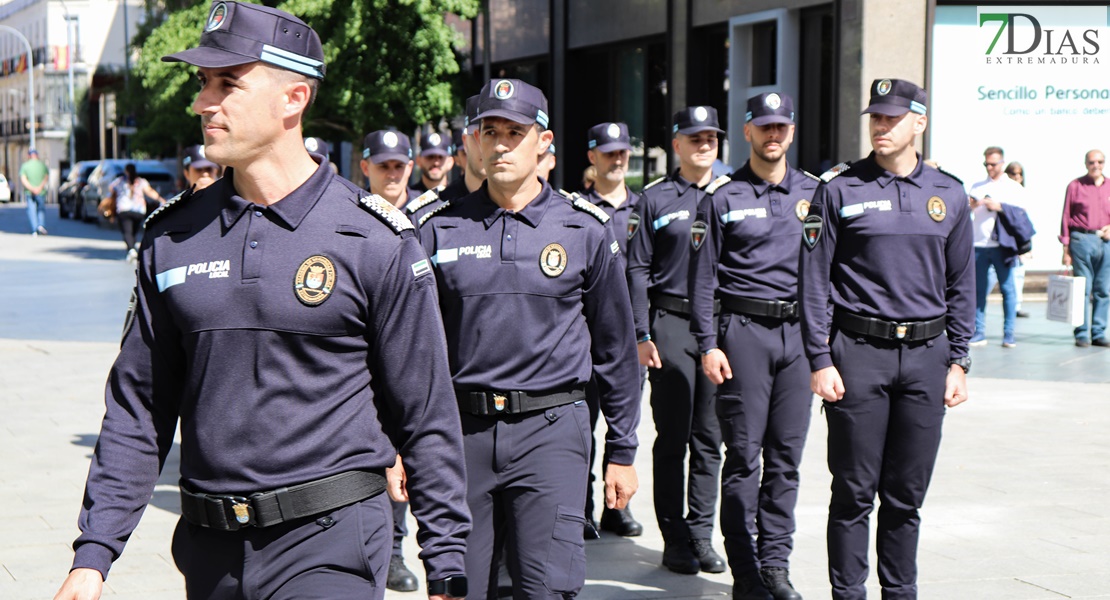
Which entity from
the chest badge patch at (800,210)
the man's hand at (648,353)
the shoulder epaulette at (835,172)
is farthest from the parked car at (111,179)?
the shoulder epaulette at (835,172)

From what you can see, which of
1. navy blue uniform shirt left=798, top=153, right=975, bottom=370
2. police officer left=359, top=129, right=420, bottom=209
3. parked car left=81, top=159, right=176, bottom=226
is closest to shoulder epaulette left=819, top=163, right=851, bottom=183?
navy blue uniform shirt left=798, top=153, right=975, bottom=370

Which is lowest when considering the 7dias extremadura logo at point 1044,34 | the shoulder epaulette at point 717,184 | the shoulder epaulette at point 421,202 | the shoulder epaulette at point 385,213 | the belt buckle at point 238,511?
the belt buckle at point 238,511

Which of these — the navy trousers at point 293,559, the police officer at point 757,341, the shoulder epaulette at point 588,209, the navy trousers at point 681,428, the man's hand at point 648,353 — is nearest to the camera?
the navy trousers at point 293,559

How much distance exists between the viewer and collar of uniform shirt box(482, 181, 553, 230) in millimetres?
4922

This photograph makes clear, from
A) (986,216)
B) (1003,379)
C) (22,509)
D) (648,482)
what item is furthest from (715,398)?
(986,216)

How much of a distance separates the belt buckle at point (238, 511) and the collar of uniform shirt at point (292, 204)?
59 centimetres

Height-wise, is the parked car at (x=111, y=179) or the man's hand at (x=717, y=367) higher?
the parked car at (x=111, y=179)

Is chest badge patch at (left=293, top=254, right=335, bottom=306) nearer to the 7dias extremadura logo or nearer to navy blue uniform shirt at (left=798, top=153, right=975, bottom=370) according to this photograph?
navy blue uniform shirt at (left=798, top=153, right=975, bottom=370)

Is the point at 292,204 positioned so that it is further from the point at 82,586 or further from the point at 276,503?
the point at 82,586

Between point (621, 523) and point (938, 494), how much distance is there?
2.03 metres

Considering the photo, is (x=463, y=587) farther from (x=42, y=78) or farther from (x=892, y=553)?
(x=42, y=78)

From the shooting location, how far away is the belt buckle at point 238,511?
3.13m

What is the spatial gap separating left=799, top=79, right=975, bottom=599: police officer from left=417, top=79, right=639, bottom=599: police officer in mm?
1020

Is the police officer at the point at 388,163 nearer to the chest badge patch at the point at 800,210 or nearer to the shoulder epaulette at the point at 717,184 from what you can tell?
the shoulder epaulette at the point at 717,184
